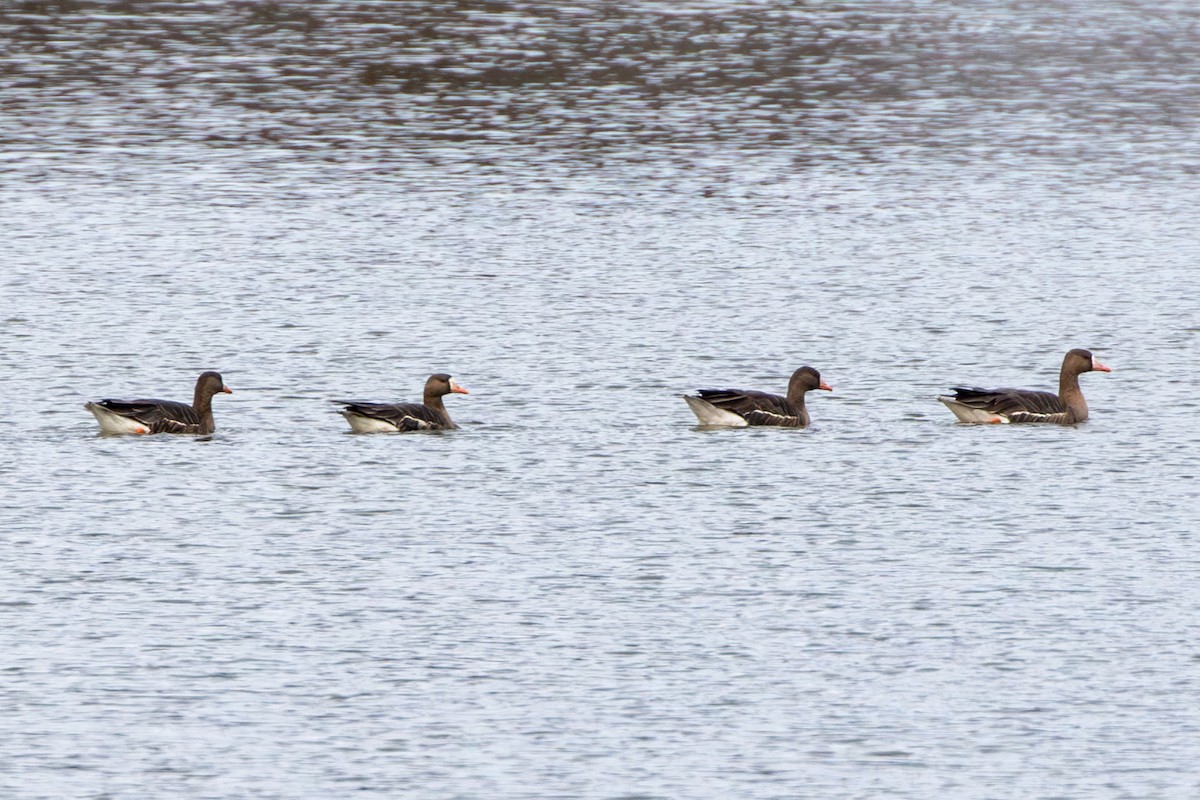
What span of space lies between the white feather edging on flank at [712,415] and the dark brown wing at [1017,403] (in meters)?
2.45

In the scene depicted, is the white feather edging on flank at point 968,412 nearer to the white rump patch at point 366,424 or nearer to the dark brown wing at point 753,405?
the dark brown wing at point 753,405

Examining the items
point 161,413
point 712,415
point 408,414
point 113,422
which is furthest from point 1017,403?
point 113,422

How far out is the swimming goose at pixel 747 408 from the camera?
25.4m

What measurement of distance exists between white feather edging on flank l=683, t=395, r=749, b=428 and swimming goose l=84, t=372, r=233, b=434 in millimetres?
5160

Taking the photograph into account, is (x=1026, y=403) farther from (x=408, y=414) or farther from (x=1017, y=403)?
(x=408, y=414)

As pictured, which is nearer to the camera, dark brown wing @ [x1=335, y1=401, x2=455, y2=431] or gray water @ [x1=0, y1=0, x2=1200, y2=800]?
gray water @ [x1=0, y1=0, x2=1200, y2=800]

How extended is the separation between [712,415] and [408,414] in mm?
3367

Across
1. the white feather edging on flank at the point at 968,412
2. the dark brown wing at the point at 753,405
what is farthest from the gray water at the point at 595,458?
the dark brown wing at the point at 753,405

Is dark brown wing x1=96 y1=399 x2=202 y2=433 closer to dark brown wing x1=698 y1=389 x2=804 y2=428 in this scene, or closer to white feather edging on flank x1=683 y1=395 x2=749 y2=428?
white feather edging on flank x1=683 y1=395 x2=749 y2=428

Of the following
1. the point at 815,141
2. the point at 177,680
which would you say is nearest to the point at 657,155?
the point at 815,141

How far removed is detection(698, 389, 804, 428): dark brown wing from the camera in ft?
83.5

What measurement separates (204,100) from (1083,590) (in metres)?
40.3

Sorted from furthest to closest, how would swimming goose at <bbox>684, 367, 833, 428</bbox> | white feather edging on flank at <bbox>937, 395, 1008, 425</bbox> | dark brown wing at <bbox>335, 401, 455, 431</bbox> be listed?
white feather edging on flank at <bbox>937, 395, 1008, 425</bbox> → swimming goose at <bbox>684, 367, 833, 428</bbox> → dark brown wing at <bbox>335, 401, 455, 431</bbox>

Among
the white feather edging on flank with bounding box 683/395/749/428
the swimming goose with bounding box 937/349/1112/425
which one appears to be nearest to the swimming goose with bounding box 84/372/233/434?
the white feather edging on flank with bounding box 683/395/749/428
